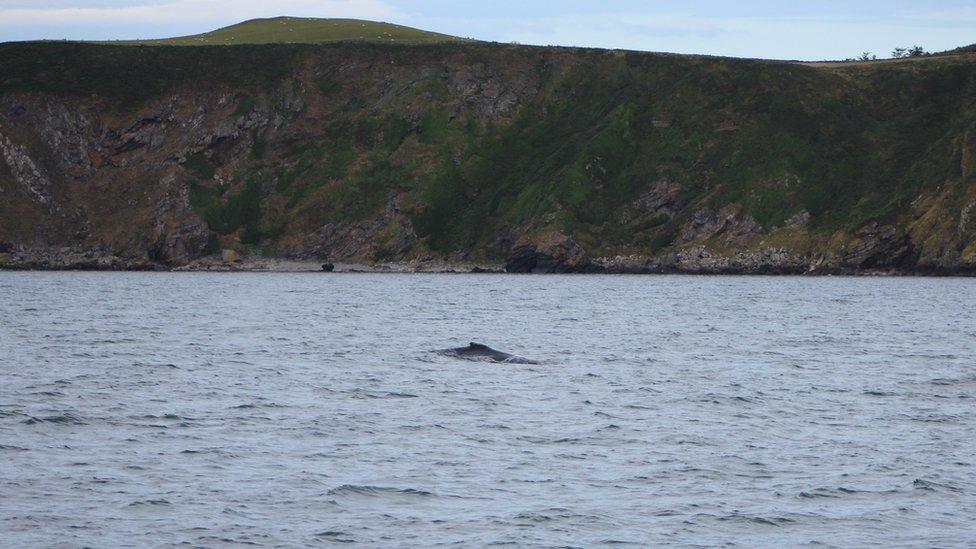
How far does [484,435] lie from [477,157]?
130m

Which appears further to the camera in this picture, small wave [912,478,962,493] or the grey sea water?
small wave [912,478,962,493]

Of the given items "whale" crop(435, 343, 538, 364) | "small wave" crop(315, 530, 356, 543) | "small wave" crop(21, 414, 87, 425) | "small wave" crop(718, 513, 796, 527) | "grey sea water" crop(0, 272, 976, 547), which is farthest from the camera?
"whale" crop(435, 343, 538, 364)

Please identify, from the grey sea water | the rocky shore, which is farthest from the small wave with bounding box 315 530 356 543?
the rocky shore

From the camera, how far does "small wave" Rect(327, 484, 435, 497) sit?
2497cm

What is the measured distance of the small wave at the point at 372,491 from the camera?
25.0m

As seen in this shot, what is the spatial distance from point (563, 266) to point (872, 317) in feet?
227

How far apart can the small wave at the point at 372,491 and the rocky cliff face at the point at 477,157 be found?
112 metres

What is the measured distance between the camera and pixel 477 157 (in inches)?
6319

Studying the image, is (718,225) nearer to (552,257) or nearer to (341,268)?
→ (552,257)

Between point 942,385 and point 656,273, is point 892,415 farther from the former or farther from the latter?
point 656,273

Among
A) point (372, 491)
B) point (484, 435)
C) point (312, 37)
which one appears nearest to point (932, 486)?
point (484, 435)

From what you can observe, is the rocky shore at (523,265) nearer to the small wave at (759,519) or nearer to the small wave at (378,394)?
the small wave at (378,394)

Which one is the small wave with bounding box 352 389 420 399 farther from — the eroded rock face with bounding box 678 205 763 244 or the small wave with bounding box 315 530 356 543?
the eroded rock face with bounding box 678 205 763 244

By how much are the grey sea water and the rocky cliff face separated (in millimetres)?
73527
